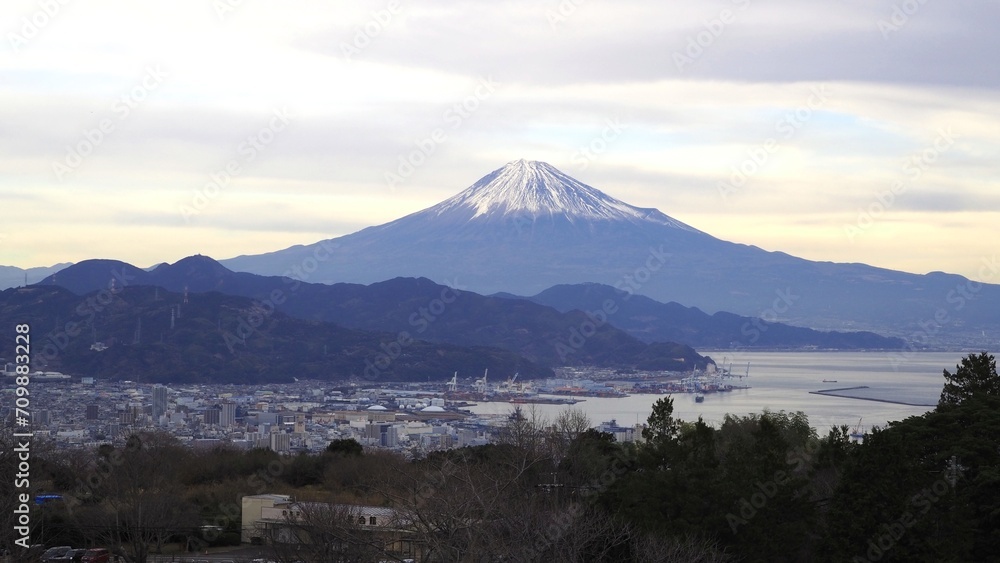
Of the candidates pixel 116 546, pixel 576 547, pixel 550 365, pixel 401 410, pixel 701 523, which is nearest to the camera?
pixel 576 547

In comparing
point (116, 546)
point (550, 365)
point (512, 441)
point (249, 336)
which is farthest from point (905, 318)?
point (116, 546)

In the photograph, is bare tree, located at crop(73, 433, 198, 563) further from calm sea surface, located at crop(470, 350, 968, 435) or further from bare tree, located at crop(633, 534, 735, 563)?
calm sea surface, located at crop(470, 350, 968, 435)

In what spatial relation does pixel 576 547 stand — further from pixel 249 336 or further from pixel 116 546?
pixel 249 336

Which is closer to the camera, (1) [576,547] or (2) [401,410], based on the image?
(1) [576,547]

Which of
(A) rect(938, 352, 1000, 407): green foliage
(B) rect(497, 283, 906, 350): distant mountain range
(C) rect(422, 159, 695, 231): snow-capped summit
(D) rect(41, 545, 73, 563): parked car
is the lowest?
(D) rect(41, 545, 73, 563): parked car

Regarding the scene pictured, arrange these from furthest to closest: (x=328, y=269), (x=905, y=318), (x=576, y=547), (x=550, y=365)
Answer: (x=328, y=269) < (x=905, y=318) < (x=550, y=365) < (x=576, y=547)

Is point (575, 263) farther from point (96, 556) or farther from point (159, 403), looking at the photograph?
point (96, 556)

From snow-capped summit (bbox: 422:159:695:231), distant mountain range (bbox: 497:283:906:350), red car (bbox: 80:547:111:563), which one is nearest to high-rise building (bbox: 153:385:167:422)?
red car (bbox: 80:547:111:563)
